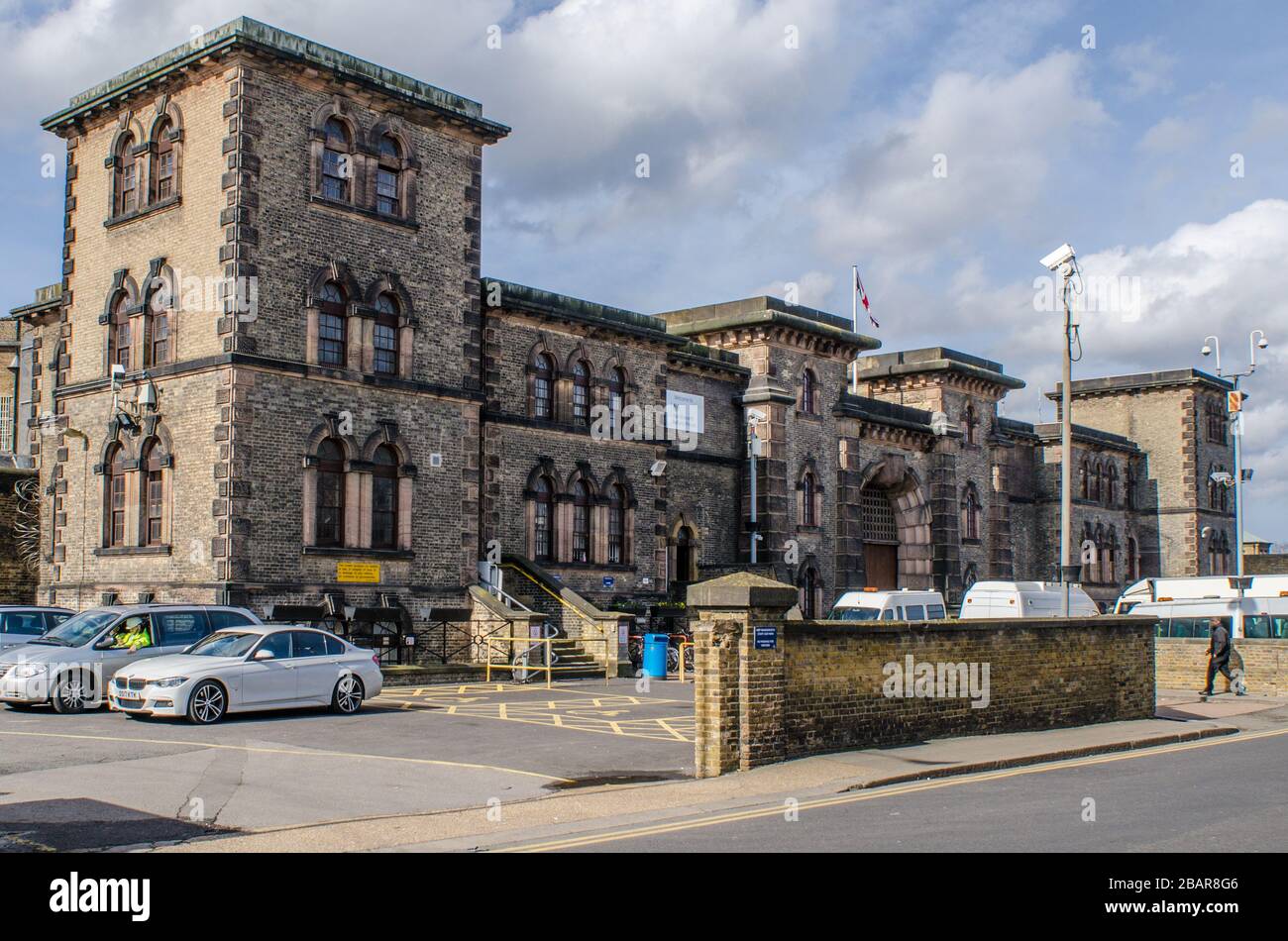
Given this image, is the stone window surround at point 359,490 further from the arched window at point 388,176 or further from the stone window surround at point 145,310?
the arched window at point 388,176

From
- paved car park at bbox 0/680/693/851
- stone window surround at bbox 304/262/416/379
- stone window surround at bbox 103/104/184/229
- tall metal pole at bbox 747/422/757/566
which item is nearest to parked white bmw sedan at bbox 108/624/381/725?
paved car park at bbox 0/680/693/851

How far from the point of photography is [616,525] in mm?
36500

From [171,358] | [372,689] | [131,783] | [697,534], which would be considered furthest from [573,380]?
[131,783]

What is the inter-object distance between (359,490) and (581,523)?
808 centimetres

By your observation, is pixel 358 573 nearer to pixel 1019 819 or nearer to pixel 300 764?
pixel 300 764

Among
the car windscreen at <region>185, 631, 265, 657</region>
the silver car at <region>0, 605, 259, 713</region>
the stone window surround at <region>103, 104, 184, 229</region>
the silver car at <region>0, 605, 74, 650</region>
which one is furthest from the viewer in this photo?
the stone window surround at <region>103, 104, 184, 229</region>

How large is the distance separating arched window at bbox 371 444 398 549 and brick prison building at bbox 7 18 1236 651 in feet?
0.19

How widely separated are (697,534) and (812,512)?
206 inches

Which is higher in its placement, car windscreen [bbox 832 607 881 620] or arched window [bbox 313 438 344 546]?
arched window [bbox 313 438 344 546]

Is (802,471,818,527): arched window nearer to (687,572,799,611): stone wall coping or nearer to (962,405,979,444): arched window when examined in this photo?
(962,405,979,444): arched window

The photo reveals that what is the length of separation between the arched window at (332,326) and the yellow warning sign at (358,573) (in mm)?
4350

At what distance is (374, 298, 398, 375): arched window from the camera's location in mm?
29531

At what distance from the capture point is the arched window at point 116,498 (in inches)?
1157

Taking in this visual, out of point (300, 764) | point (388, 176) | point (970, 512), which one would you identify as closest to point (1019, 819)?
point (300, 764)
